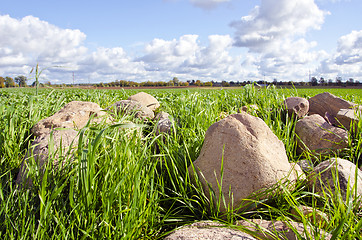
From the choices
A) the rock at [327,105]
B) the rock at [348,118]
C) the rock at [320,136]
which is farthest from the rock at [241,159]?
the rock at [327,105]

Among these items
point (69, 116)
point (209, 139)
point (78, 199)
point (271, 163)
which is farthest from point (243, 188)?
point (69, 116)

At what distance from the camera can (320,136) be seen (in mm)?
3211

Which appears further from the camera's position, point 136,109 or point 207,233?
point 136,109

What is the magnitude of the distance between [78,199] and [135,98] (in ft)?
11.6

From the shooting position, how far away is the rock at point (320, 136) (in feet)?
10.3

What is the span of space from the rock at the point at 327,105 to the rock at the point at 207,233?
3.19m

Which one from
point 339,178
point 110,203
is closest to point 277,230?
point 339,178

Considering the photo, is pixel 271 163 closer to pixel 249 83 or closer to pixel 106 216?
pixel 106 216

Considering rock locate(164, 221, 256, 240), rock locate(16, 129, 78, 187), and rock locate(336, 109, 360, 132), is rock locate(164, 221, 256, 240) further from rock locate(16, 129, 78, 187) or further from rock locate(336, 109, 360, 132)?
rock locate(336, 109, 360, 132)

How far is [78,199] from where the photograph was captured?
173 centimetres

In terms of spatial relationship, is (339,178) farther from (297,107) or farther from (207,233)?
(297,107)

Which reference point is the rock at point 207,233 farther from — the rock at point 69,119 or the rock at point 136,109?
the rock at point 136,109

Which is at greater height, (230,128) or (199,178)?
(230,128)

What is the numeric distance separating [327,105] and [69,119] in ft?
13.0
